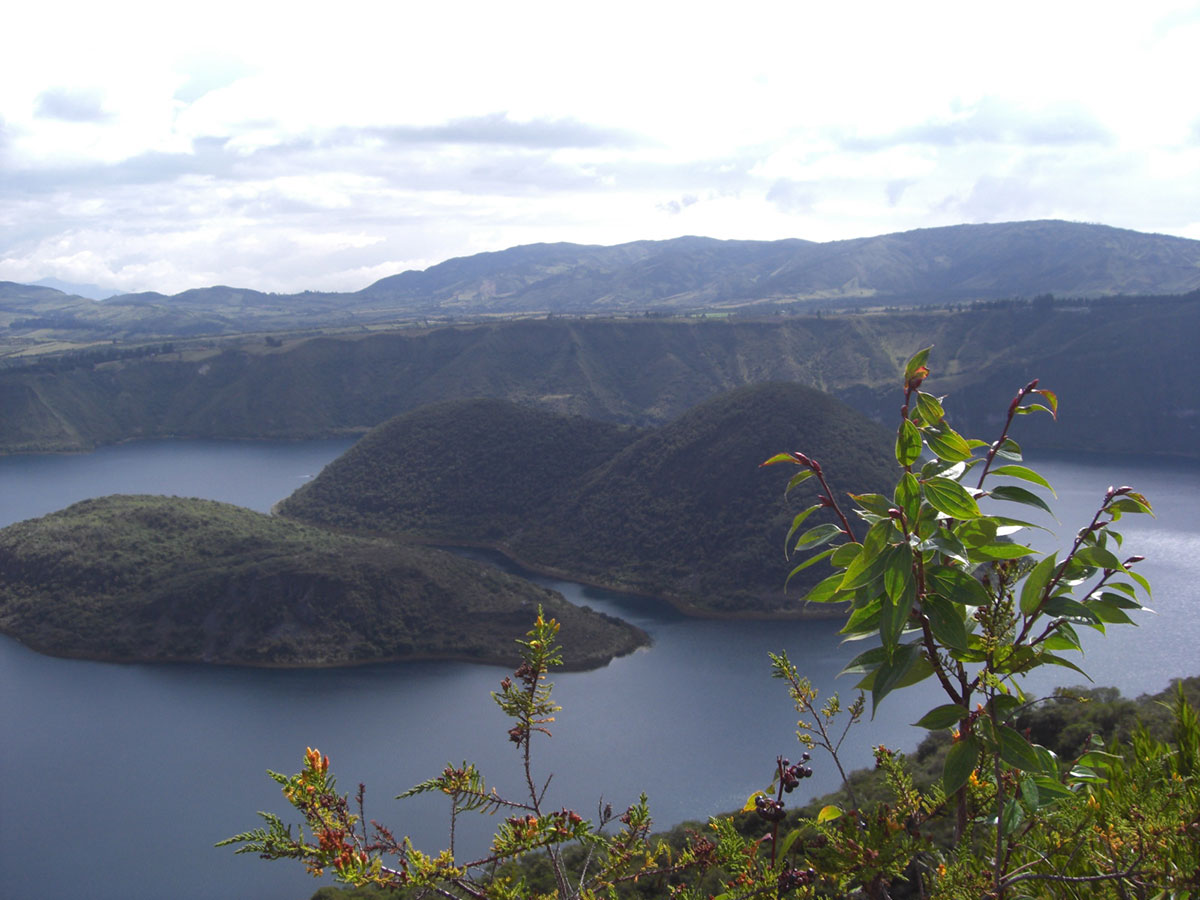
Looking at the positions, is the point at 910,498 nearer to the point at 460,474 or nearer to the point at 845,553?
the point at 845,553

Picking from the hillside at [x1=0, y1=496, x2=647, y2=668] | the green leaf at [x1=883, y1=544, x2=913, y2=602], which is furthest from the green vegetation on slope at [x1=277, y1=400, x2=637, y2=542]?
the green leaf at [x1=883, y1=544, x2=913, y2=602]

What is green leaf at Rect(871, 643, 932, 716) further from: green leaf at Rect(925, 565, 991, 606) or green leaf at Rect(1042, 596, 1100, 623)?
green leaf at Rect(1042, 596, 1100, 623)

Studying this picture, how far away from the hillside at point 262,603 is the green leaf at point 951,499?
125 ft

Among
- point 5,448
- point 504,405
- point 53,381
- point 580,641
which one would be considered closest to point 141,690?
point 580,641

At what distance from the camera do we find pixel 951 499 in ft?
8.17

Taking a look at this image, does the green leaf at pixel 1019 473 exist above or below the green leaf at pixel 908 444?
below

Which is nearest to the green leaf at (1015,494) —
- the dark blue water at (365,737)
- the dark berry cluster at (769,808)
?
the dark berry cluster at (769,808)

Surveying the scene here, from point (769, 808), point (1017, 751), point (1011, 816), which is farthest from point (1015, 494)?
point (769, 808)

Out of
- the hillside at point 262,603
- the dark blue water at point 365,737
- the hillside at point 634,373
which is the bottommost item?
the dark blue water at point 365,737

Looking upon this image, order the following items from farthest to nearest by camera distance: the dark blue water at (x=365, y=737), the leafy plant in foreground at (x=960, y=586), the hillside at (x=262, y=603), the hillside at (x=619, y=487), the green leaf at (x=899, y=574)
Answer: the hillside at (x=619, y=487)
the hillside at (x=262, y=603)
the dark blue water at (x=365, y=737)
the leafy plant in foreground at (x=960, y=586)
the green leaf at (x=899, y=574)

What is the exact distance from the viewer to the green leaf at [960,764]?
104 inches

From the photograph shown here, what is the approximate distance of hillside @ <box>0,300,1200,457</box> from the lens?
309 feet

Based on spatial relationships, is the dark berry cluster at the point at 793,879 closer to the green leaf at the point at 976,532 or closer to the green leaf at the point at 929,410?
the green leaf at the point at 976,532

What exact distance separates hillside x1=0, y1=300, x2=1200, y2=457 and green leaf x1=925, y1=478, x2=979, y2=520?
9429 cm
